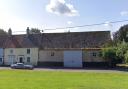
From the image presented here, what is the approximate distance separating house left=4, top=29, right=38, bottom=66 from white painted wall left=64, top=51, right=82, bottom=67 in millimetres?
7935

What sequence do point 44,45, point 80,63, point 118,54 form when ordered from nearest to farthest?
1. point 118,54
2. point 80,63
3. point 44,45

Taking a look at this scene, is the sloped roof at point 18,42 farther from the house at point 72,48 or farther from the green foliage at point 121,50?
the green foliage at point 121,50

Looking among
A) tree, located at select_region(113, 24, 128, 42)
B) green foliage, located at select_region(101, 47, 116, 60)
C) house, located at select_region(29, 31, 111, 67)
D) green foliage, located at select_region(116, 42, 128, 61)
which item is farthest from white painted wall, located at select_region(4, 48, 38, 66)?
green foliage, located at select_region(116, 42, 128, 61)

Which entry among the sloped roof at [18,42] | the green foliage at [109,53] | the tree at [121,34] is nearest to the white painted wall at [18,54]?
the sloped roof at [18,42]

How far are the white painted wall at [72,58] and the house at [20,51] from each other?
7.93 m

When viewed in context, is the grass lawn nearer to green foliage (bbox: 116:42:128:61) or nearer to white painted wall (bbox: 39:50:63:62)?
green foliage (bbox: 116:42:128:61)

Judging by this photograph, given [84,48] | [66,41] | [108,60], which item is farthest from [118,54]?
[66,41]

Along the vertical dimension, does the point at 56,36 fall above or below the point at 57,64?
above

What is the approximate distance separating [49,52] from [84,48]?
8674 millimetres

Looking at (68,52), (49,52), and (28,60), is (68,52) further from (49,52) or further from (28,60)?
(28,60)

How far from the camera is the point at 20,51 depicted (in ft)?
279

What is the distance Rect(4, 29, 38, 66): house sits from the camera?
83438 mm

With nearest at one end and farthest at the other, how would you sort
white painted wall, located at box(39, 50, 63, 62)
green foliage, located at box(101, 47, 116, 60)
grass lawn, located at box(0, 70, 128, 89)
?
grass lawn, located at box(0, 70, 128, 89)
green foliage, located at box(101, 47, 116, 60)
white painted wall, located at box(39, 50, 63, 62)

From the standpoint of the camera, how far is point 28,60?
8438 centimetres
